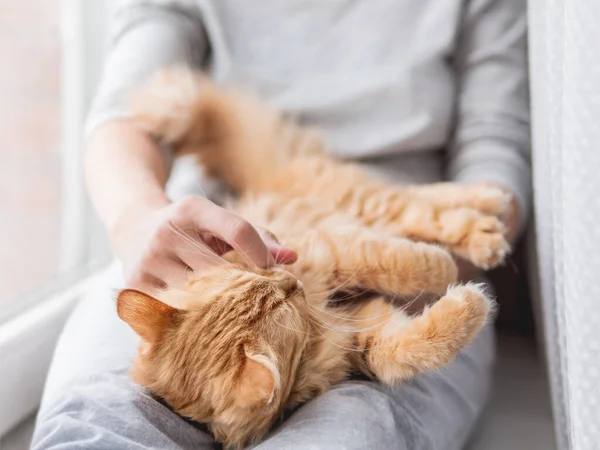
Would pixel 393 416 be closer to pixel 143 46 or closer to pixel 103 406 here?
pixel 103 406

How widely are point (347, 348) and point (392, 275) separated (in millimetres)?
151

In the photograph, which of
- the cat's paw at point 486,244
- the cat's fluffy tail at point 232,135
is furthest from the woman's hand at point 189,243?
the cat's fluffy tail at point 232,135

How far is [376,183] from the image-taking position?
131 cm

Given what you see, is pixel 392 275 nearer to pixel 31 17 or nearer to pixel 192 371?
pixel 192 371

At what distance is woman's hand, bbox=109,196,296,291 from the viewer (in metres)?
0.85

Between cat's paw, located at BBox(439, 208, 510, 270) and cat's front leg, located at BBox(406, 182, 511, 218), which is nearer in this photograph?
cat's paw, located at BBox(439, 208, 510, 270)

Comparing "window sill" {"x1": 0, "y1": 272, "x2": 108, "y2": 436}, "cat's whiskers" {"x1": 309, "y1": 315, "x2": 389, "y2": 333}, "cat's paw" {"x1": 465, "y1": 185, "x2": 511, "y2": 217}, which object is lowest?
"window sill" {"x1": 0, "y1": 272, "x2": 108, "y2": 436}

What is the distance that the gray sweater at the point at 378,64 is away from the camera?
1.36m

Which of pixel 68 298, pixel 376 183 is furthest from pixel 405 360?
pixel 68 298

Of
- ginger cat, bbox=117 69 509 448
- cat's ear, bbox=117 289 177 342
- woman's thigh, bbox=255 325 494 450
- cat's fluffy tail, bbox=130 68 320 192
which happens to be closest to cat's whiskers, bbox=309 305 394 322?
ginger cat, bbox=117 69 509 448

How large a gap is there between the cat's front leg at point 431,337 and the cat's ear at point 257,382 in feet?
0.62

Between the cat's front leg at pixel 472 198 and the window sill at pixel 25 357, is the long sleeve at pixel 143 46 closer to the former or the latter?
the window sill at pixel 25 357

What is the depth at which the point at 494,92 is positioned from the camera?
1.43 metres

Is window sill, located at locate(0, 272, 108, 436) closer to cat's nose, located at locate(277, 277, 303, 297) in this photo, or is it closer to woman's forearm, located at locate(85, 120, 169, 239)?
woman's forearm, located at locate(85, 120, 169, 239)
